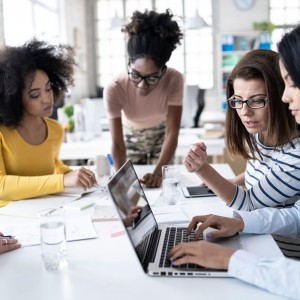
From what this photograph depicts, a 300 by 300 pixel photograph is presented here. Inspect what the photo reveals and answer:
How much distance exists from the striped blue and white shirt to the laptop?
0.25 meters

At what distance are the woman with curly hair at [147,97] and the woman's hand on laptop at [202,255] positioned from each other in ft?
2.83

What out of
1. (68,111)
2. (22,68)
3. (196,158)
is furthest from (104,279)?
(68,111)

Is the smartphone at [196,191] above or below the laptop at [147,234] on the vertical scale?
below

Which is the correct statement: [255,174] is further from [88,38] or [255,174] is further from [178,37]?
[88,38]

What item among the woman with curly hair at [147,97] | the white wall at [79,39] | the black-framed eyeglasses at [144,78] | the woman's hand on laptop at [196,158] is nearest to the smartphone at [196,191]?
the woman with curly hair at [147,97]

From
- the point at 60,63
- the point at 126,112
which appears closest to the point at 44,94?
the point at 60,63

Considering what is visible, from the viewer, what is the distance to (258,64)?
1.33 metres

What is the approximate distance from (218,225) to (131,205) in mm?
265

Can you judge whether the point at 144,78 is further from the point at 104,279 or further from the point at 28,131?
the point at 104,279

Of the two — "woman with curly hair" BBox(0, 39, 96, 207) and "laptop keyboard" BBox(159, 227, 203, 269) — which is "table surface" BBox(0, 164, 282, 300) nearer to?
"laptop keyboard" BBox(159, 227, 203, 269)

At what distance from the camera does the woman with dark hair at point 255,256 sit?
2.76ft

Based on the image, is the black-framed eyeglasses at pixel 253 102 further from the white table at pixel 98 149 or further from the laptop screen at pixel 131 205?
the white table at pixel 98 149

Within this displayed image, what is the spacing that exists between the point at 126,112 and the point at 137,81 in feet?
1.08

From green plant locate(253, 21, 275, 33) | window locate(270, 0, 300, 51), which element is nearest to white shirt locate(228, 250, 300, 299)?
green plant locate(253, 21, 275, 33)
